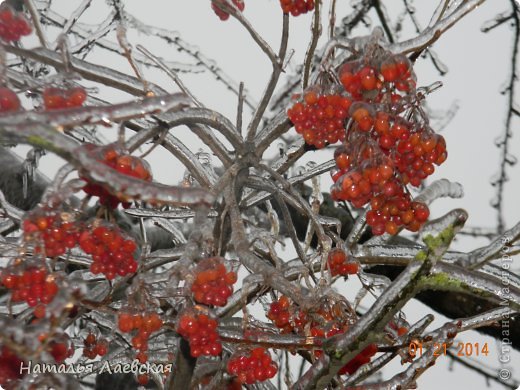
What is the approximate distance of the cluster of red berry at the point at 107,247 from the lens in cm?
84

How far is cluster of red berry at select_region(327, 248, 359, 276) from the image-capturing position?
108 centimetres

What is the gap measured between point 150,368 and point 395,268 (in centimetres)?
84

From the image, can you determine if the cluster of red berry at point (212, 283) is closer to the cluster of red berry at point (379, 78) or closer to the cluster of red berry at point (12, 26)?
the cluster of red berry at point (379, 78)

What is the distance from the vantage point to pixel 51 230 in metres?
0.81

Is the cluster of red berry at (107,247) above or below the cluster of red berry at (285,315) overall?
above

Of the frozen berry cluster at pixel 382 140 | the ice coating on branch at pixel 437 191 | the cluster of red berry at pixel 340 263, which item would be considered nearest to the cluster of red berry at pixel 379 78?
the frozen berry cluster at pixel 382 140

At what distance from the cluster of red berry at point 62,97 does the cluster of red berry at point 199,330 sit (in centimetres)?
34

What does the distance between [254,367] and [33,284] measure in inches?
15.0

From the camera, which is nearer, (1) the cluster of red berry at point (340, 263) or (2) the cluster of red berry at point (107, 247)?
(2) the cluster of red berry at point (107, 247)

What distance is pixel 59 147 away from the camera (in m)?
0.55

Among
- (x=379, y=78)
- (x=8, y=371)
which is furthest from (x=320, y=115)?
(x=8, y=371)

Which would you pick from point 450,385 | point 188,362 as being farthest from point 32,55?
point 450,385

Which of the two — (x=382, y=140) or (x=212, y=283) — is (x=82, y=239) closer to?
(x=212, y=283)

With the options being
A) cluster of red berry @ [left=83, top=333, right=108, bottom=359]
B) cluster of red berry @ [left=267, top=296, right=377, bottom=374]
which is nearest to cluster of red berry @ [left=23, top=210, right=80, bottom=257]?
cluster of red berry @ [left=267, top=296, right=377, bottom=374]
